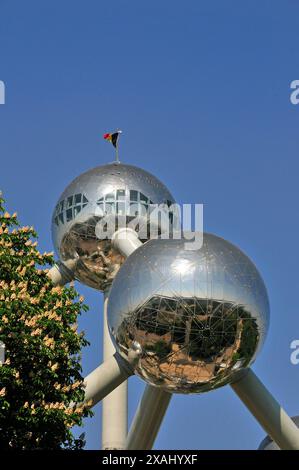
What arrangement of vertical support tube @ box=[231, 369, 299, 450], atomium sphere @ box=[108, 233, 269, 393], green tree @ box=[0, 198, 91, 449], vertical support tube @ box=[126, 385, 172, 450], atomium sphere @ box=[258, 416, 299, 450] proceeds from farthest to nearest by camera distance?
atomium sphere @ box=[258, 416, 299, 450]
vertical support tube @ box=[126, 385, 172, 450]
vertical support tube @ box=[231, 369, 299, 450]
atomium sphere @ box=[108, 233, 269, 393]
green tree @ box=[0, 198, 91, 449]

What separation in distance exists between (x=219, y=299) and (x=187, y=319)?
0.78 meters

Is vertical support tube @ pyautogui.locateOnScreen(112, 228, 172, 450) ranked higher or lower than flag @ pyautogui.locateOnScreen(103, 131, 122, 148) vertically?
lower

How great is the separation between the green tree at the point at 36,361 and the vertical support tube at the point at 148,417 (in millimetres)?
2994

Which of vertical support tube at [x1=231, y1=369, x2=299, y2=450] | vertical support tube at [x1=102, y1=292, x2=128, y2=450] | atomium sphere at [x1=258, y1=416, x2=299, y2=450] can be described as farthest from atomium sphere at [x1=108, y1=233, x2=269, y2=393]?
vertical support tube at [x1=102, y1=292, x2=128, y2=450]

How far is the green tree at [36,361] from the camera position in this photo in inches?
806

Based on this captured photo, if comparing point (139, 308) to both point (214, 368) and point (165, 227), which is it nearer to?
point (214, 368)

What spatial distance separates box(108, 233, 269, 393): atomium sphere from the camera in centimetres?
2261

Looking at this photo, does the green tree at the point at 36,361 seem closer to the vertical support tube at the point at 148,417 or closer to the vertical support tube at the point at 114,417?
the vertical support tube at the point at 148,417

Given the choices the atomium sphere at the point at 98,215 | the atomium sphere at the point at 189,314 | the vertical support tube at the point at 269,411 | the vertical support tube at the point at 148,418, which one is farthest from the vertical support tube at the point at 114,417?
the atomium sphere at the point at 189,314

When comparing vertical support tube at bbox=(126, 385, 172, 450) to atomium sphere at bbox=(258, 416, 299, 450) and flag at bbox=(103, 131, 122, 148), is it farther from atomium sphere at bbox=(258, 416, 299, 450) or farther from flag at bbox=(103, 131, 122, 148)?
flag at bbox=(103, 131, 122, 148)

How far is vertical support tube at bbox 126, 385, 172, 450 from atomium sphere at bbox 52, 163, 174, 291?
15.0ft

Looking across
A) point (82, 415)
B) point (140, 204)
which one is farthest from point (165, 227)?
point (82, 415)

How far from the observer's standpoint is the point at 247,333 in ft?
76.3

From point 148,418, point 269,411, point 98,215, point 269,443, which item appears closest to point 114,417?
point 148,418
